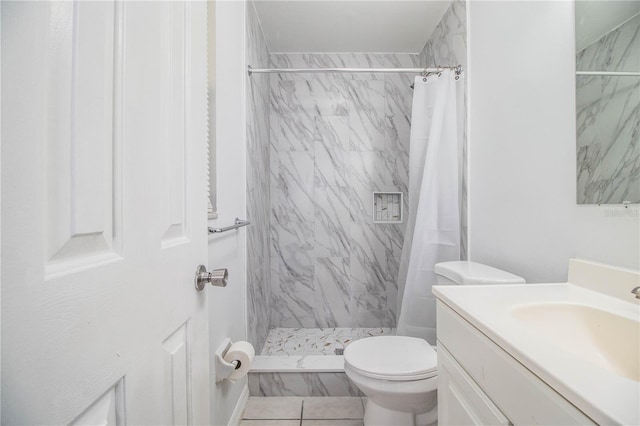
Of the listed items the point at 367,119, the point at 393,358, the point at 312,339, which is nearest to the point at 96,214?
the point at 393,358

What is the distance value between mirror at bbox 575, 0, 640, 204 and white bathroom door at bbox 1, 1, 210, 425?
1.19 metres

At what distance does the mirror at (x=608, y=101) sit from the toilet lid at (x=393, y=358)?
870 mm

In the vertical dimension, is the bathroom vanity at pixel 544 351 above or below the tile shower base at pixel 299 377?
above

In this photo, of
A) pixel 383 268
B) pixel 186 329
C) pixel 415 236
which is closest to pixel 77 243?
pixel 186 329

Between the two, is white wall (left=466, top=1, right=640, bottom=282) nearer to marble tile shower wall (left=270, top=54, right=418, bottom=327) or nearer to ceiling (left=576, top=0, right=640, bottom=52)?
ceiling (left=576, top=0, right=640, bottom=52)

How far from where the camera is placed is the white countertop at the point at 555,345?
1.31 feet

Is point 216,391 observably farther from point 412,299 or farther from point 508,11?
point 508,11

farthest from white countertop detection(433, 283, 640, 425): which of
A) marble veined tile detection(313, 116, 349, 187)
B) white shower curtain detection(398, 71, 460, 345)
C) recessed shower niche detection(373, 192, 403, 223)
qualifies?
marble veined tile detection(313, 116, 349, 187)

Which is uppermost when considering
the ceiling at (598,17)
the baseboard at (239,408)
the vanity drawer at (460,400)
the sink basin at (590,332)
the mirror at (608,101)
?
the ceiling at (598,17)

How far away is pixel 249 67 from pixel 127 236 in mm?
1658

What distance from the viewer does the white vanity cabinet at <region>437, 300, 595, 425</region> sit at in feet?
1.58

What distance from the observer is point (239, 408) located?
1569 millimetres

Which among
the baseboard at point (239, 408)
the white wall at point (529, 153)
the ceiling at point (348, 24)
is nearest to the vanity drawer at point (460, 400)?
the white wall at point (529, 153)

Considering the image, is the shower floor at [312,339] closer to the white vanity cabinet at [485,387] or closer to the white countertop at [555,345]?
the white vanity cabinet at [485,387]
